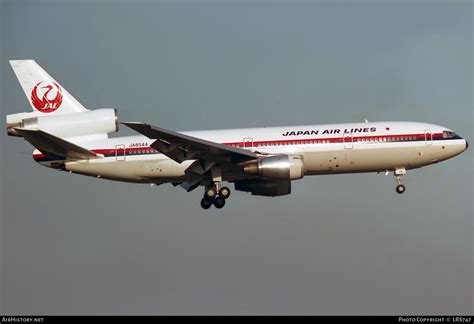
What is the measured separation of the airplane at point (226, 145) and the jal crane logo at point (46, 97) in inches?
34.0

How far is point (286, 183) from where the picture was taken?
167 ft

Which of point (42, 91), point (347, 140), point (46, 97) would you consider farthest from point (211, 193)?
point (42, 91)

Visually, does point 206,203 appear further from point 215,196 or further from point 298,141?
point 298,141

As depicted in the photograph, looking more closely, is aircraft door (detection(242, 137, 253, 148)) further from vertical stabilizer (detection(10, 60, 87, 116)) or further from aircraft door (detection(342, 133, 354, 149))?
vertical stabilizer (detection(10, 60, 87, 116))

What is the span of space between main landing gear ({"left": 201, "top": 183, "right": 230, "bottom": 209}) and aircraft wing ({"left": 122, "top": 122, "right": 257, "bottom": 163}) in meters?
2.00

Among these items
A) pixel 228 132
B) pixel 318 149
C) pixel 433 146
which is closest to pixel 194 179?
pixel 228 132

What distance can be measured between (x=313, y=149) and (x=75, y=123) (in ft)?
41.9

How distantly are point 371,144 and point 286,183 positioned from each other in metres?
5.67

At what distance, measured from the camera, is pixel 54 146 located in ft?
154

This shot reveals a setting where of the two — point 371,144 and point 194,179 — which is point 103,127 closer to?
point 194,179

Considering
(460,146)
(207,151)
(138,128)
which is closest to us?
(138,128)

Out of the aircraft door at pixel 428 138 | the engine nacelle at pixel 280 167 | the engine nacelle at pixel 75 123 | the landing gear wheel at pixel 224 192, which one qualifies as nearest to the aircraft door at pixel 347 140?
the engine nacelle at pixel 280 167

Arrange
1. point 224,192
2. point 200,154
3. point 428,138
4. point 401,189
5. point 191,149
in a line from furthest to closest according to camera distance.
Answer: point 401,189 → point 224,192 → point 428,138 → point 200,154 → point 191,149

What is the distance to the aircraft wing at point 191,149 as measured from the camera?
44.3m
